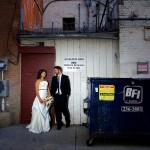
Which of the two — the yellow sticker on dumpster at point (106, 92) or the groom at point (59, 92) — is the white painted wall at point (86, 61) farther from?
the yellow sticker on dumpster at point (106, 92)

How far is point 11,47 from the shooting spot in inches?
414

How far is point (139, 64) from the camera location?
998cm

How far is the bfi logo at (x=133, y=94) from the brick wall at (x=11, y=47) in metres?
4.18

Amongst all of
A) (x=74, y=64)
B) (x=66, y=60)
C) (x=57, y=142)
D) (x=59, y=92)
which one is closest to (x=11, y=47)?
(x=66, y=60)

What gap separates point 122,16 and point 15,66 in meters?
3.77

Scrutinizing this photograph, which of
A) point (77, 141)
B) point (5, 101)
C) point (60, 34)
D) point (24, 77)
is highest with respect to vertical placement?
point (60, 34)

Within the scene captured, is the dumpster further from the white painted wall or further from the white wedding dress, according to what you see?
the white painted wall

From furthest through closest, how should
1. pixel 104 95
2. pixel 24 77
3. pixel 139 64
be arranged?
1. pixel 24 77
2. pixel 139 64
3. pixel 104 95

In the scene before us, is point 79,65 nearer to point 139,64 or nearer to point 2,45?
point 139,64

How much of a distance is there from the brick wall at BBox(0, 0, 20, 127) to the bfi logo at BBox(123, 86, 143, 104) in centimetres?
418

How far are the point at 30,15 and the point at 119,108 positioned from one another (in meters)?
6.18

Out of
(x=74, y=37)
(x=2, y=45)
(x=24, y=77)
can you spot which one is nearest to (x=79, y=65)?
(x=74, y=37)

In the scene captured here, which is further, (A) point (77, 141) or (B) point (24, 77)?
(B) point (24, 77)

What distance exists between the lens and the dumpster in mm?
7688
